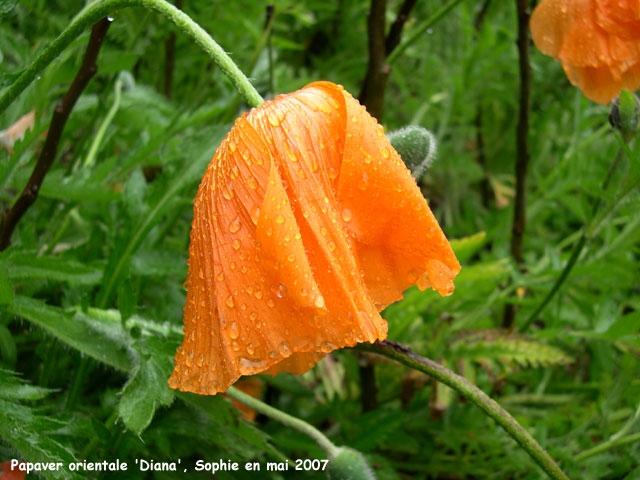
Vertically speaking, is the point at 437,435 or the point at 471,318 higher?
the point at 471,318

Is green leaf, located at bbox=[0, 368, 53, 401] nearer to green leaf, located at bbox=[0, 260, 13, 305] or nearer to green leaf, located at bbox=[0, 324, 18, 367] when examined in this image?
green leaf, located at bbox=[0, 260, 13, 305]

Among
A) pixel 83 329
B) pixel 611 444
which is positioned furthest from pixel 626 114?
pixel 83 329

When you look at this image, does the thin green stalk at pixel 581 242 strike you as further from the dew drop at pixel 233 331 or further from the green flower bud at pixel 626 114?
the dew drop at pixel 233 331

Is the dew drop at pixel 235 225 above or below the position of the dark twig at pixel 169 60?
below

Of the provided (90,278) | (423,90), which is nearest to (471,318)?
(90,278)

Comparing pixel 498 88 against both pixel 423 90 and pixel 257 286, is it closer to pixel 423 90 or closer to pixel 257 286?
pixel 423 90

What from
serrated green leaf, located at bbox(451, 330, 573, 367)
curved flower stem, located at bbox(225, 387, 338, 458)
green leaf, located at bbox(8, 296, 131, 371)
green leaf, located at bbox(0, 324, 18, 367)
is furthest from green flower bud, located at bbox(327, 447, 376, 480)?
green leaf, located at bbox(0, 324, 18, 367)

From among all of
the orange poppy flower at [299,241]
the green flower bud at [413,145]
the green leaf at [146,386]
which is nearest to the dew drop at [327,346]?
the orange poppy flower at [299,241]
